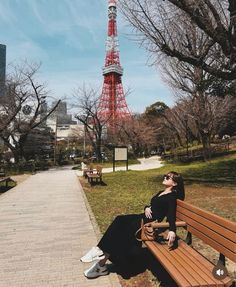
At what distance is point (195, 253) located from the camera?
4.12 meters

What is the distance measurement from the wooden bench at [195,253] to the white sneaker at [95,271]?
664mm

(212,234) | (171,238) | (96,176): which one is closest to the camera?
(212,234)

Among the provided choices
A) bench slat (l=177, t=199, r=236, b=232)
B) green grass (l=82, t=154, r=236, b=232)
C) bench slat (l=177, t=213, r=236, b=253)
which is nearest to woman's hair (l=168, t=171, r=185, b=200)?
bench slat (l=177, t=199, r=236, b=232)

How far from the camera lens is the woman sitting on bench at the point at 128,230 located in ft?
15.5

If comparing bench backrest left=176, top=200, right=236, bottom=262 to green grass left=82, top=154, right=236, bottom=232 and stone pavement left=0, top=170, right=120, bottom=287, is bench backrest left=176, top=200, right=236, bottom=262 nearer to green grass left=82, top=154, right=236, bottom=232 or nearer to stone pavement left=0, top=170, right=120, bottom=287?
stone pavement left=0, top=170, right=120, bottom=287

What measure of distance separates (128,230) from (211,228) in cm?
121

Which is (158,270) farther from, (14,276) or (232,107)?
(232,107)

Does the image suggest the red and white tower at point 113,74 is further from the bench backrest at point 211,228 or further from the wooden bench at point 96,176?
the bench backrest at point 211,228

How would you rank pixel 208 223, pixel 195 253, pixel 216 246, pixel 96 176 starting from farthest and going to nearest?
pixel 96 176 → pixel 195 253 → pixel 208 223 → pixel 216 246

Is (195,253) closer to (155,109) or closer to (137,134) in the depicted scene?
(137,134)

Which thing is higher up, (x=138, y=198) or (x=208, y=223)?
(x=208, y=223)

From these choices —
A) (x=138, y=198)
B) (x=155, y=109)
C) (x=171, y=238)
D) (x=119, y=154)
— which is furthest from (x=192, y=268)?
(x=155, y=109)

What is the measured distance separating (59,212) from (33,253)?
383cm

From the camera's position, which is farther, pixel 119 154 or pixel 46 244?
pixel 119 154
